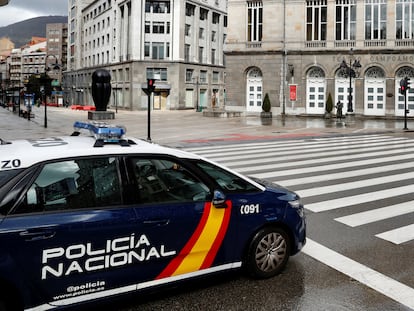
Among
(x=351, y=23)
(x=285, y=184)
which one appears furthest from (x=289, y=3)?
(x=285, y=184)

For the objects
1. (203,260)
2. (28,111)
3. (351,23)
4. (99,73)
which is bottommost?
(203,260)

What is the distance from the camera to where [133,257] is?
164 inches

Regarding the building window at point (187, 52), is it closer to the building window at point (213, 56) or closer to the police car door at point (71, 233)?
the building window at point (213, 56)

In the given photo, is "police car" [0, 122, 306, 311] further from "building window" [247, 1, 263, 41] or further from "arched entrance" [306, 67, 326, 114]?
"building window" [247, 1, 263, 41]

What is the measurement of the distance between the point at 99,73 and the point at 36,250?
36.8m

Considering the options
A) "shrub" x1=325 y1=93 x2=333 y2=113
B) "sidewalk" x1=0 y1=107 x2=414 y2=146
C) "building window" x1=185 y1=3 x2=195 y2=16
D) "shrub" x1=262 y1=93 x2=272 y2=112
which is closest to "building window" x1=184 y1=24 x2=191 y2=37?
"building window" x1=185 y1=3 x2=195 y2=16

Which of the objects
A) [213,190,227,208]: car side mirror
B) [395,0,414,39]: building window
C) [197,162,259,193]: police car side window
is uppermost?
[395,0,414,39]: building window

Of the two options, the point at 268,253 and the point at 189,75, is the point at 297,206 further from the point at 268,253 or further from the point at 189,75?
the point at 189,75

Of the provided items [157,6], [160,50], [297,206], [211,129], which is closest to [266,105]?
[211,129]

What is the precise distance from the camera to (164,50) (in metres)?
73.5

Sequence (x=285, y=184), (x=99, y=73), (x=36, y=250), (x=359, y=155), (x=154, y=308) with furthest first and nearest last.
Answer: (x=99, y=73)
(x=359, y=155)
(x=285, y=184)
(x=154, y=308)
(x=36, y=250)

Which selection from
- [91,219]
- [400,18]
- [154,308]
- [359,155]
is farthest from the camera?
[400,18]

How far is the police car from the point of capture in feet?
12.3

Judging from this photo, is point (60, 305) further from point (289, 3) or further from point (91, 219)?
point (289, 3)
